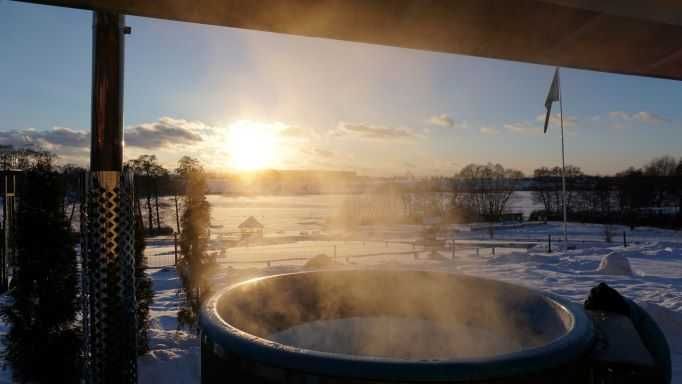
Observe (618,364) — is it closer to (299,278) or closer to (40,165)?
(299,278)

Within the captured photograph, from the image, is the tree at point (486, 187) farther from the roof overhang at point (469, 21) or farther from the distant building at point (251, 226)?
the roof overhang at point (469, 21)

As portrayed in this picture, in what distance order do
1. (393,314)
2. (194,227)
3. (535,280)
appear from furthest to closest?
(535,280), (194,227), (393,314)

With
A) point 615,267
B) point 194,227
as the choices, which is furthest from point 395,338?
point 615,267

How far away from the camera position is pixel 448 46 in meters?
2.08

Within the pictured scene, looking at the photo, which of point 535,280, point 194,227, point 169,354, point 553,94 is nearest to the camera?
point 169,354

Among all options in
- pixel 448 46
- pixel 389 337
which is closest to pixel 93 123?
pixel 448 46

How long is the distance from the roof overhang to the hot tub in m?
1.39

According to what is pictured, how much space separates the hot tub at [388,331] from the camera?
1382 mm

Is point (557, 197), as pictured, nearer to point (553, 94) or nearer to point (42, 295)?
point (553, 94)

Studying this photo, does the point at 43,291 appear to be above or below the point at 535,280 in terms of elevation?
above

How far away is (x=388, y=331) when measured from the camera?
3.07 meters

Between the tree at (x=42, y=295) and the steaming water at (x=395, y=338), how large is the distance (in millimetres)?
2591

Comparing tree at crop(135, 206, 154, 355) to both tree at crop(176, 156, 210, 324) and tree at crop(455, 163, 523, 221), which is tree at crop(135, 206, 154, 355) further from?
tree at crop(455, 163, 523, 221)

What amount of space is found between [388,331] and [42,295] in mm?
3518
